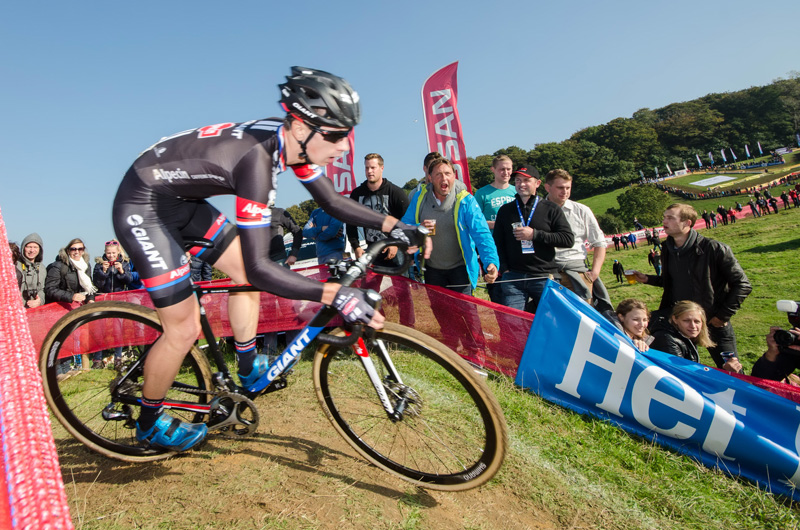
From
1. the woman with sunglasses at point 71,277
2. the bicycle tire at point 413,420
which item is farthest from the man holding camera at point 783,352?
the woman with sunglasses at point 71,277

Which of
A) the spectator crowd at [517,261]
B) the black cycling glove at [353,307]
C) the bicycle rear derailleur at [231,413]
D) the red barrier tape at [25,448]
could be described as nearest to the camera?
the red barrier tape at [25,448]

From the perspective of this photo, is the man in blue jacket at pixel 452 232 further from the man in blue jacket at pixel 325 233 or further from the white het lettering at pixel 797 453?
the white het lettering at pixel 797 453

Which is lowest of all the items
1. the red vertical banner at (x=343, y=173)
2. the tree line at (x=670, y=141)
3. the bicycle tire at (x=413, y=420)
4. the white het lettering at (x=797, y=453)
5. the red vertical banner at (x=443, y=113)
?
the white het lettering at (x=797, y=453)

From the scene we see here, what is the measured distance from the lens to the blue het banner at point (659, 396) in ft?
12.0

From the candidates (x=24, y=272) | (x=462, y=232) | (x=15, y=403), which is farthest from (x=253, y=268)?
(x=24, y=272)

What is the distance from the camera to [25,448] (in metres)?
0.88

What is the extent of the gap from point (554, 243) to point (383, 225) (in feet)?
11.3

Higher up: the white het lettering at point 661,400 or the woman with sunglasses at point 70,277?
the woman with sunglasses at point 70,277

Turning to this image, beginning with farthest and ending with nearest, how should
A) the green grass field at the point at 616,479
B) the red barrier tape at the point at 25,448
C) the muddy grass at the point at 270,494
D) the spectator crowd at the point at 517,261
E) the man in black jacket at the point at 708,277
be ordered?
A: the man in black jacket at the point at 708,277, the spectator crowd at the point at 517,261, the green grass field at the point at 616,479, the muddy grass at the point at 270,494, the red barrier tape at the point at 25,448

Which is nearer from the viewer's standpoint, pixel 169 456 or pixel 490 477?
pixel 490 477

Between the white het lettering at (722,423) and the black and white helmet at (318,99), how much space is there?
3.79 metres

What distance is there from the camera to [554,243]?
5707 mm

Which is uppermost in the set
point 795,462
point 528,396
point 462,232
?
point 462,232

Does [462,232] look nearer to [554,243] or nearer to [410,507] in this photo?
[554,243]
